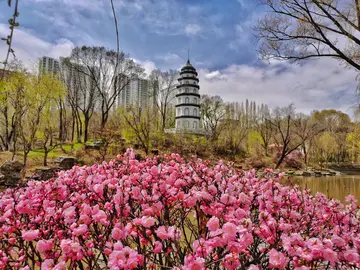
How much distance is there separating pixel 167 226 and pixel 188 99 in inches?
1472

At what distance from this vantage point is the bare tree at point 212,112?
40.7 meters

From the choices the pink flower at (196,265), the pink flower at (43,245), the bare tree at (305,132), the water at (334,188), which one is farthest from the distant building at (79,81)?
the pink flower at (196,265)

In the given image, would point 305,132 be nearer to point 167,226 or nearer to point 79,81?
point 79,81

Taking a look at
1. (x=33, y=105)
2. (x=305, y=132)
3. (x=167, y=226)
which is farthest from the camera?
(x=305, y=132)

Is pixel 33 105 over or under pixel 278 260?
over

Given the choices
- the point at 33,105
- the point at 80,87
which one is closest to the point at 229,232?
the point at 33,105

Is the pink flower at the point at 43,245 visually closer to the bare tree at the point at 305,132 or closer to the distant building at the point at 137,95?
the bare tree at the point at 305,132

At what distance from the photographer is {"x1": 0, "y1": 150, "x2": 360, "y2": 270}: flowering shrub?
134cm

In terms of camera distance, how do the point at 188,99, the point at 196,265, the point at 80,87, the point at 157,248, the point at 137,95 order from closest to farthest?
the point at 196,265, the point at 157,248, the point at 80,87, the point at 188,99, the point at 137,95

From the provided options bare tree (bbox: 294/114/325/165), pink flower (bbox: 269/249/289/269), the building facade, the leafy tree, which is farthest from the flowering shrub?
the building facade

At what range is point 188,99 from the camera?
38.6 metres

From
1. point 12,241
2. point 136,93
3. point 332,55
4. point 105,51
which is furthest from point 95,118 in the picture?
point 12,241

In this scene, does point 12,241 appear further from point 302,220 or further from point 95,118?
point 95,118

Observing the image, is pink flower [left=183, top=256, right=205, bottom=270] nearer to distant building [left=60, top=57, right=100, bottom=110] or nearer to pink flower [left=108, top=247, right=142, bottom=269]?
Result: pink flower [left=108, top=247, right=142, bottom=269]
